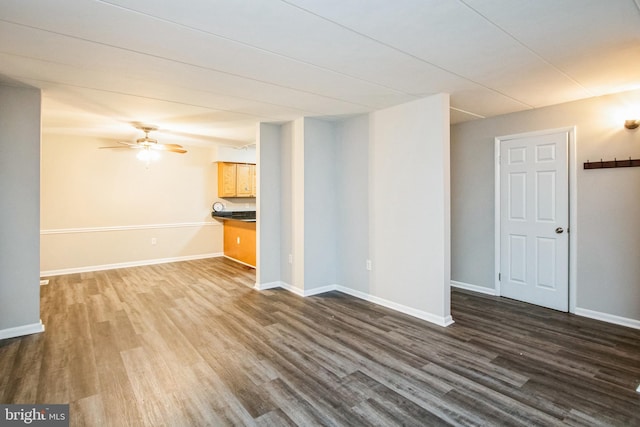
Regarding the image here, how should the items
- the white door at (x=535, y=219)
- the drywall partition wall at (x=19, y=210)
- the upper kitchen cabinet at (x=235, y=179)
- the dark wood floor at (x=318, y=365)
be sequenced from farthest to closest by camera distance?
the upper kitchen cabinet at (x=235, y=179) → the white door at (x=535, y=219) → the drywall partition wall at (x=19, y=210) → the dark wood floor at (x=318, y=365)

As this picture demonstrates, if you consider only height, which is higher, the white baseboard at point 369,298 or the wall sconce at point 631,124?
the wall sconce at point 631,124

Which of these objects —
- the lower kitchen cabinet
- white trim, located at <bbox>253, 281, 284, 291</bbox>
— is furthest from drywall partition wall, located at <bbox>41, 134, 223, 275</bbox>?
white trim, located at <bbox>253, 281, 284, 291</bbox>

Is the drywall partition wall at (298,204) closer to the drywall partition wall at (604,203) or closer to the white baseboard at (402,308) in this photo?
the white baseboard at (402,308)

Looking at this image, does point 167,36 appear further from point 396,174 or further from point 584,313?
point 584,313

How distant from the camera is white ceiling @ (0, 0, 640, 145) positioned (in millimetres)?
1837

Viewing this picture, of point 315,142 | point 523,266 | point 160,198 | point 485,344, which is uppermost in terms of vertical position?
point 315,142

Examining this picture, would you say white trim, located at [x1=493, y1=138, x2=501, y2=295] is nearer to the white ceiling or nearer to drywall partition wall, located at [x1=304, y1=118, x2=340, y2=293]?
the white ceiling

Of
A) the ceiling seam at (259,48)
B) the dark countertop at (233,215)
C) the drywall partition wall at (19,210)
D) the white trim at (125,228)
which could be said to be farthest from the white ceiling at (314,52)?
the dark countertop at (233,215)

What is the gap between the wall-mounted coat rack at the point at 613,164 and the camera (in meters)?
3.19

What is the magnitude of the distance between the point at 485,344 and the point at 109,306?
14.0 feet

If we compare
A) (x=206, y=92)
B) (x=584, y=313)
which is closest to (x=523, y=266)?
(x=584, y=313)

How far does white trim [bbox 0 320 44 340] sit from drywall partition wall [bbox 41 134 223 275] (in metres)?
2.87

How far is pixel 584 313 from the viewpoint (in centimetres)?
354

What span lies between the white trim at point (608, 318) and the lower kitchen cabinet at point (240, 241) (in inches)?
192
